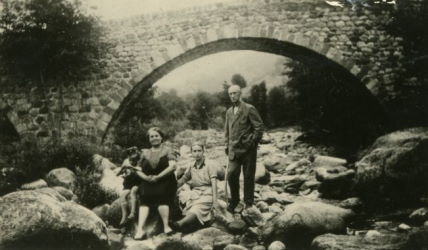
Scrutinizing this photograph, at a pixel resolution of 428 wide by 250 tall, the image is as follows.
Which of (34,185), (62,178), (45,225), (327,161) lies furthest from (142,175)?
(327,161)

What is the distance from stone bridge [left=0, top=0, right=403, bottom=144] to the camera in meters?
8.76

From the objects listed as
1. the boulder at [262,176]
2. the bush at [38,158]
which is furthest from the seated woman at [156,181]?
the boulder at [262,176]

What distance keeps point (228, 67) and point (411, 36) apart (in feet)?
11.0

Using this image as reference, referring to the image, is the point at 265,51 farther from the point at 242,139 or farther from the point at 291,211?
the point at 291,211

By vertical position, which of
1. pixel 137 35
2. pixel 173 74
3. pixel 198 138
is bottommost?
pixel 198 138

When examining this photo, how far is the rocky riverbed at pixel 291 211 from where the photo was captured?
4.47 m

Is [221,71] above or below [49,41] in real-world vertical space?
below

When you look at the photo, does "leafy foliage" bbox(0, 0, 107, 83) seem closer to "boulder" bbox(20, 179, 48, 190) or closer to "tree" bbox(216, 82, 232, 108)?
"boulder" bbox(20, 179, 48, 190)

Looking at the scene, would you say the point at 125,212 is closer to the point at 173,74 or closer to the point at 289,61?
the point at 173,74

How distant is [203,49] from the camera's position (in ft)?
29.8

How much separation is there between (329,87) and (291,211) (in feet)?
14.8

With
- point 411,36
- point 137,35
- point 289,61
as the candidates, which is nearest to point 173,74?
point 137,35

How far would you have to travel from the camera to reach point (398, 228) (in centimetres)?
500

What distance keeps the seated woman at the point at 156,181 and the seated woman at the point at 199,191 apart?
27 cm
